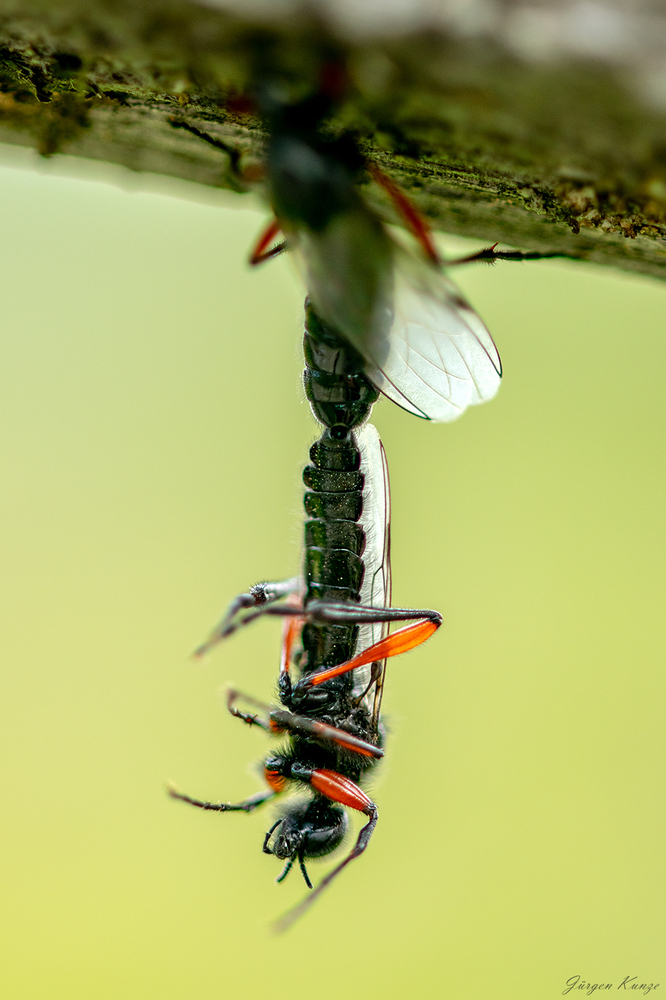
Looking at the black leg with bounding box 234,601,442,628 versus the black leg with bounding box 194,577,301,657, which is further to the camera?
the black leg with bounding box 234,601,442,628

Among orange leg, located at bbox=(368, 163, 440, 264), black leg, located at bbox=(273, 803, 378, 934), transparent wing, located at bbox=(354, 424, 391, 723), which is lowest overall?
black leg, located at bbox=(273, 803, 378, 934)

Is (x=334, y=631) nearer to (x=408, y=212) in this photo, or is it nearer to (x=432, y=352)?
(x=432, y=352)

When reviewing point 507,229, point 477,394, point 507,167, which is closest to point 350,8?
point 507,167

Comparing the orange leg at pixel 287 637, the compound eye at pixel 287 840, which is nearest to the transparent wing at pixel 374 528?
the orange leg at pixel 287 637

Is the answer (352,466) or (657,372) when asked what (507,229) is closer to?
(352,466)

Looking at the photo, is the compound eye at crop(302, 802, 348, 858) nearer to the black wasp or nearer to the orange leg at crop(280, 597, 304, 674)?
the black wasp

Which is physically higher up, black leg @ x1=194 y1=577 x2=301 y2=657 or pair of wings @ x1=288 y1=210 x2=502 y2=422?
pair of wings @ x1=288 y1=210 x2=502 y2=422

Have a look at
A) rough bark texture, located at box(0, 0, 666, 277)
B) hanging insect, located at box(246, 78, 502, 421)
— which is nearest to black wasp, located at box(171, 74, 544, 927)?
hanging insect, located at box(246, 78, 502, 421)

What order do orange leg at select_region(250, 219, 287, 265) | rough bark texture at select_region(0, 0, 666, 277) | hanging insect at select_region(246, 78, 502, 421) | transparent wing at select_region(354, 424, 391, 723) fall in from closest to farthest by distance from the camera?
rough bark texture at select_region(0, 0, 666, 277)
hanging insect at select_region(246, 78, 502, 421)
orange leg at select_region(250, 219, 287, 265)
transparent wing at select_region(354, 424, 391, 723)
